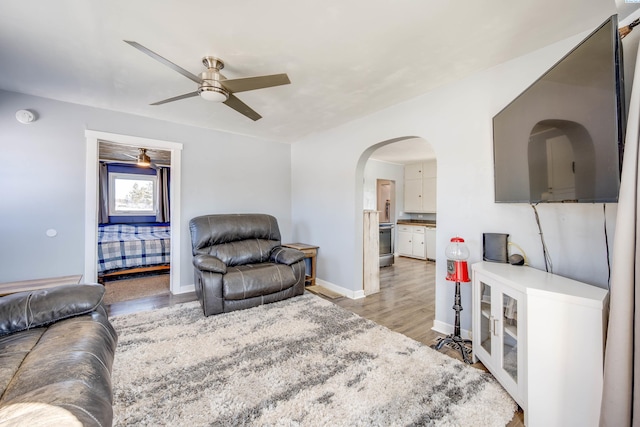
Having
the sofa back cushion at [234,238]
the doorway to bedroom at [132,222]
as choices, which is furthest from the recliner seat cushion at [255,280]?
the doorway to bedroom at [132,222]

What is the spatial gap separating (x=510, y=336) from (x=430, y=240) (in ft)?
15.5

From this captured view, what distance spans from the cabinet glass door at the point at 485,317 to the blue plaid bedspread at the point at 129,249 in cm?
511

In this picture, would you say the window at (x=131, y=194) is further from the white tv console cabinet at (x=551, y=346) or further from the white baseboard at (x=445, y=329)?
the white tv console cabinet at (x=551, y=346)

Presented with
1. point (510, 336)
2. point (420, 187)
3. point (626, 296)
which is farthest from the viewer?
point (420, 187)

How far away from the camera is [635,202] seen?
998 millimetres

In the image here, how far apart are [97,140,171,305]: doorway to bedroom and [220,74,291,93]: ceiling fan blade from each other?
7.48 ft

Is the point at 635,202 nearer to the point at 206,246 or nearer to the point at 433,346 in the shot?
the point at 433,346

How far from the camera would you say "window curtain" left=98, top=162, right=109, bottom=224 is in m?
6.00

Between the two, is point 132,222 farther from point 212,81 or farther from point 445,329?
point 445,329

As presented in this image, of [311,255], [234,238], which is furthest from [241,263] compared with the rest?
[311,255]

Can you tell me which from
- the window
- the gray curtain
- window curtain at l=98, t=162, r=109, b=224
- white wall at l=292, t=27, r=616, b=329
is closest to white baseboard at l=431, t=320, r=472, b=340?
white wall at l=292, t=27, r=616, b=329

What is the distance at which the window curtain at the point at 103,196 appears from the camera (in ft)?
19.7

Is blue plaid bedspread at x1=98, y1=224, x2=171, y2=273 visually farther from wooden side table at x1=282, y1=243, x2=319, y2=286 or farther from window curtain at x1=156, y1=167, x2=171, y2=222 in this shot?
wooden side table at x1=282, y1=243, x2=319, y2=286

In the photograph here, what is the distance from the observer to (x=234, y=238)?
12.1 ft
